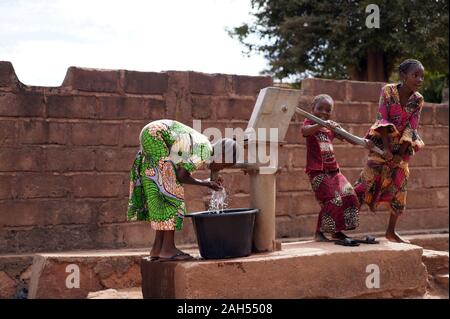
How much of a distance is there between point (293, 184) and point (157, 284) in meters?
3.17

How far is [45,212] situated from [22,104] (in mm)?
979

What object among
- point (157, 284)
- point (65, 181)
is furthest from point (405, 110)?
point (65, 181)

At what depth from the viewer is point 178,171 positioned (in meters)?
4.78

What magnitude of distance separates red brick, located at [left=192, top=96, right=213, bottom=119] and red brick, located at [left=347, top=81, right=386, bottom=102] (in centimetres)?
183

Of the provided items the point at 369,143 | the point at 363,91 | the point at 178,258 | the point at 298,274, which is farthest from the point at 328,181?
the point at 363,91

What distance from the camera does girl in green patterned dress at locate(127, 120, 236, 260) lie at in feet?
15.6

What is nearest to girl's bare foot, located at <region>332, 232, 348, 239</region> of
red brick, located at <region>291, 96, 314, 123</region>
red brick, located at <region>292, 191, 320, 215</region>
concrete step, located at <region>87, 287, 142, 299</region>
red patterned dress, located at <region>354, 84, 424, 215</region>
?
red patterned dress, located at <region>354, 84, 424, 215</region>

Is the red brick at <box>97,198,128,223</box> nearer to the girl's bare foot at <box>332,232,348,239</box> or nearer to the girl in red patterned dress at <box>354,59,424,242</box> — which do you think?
the girl's bare foot at <box>332,232,348,239</box>

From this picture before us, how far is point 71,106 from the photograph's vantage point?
650cm

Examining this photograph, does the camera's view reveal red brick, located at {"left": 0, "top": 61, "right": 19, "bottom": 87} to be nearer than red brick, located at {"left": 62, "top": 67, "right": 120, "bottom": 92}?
Yes

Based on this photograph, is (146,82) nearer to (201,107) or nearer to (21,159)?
(201,107)

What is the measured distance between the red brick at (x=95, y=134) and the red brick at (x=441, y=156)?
4.21m
